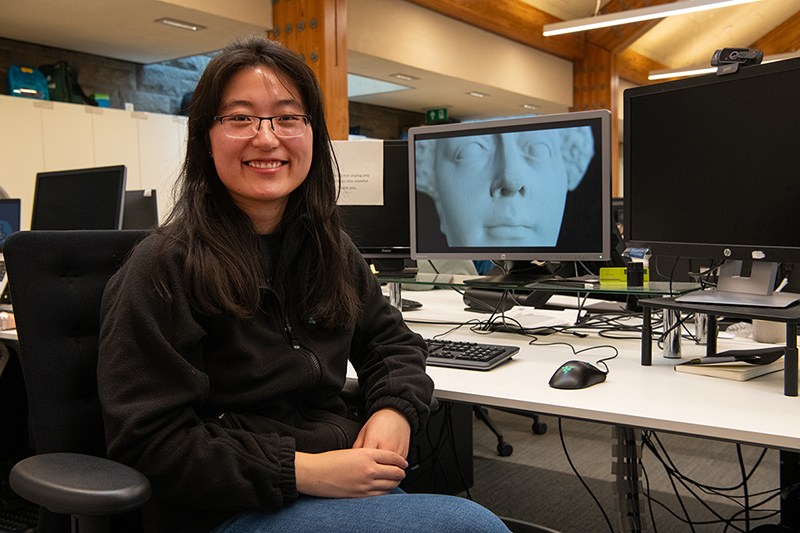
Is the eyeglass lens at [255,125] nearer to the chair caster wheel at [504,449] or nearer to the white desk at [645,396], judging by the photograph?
the white desk at [645,396]

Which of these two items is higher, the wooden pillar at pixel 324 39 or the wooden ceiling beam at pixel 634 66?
the wooden ceiling beam at pixel 634 66

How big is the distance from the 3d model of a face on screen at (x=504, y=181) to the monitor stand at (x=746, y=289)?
0.44 metres

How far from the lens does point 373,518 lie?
0.93 meters

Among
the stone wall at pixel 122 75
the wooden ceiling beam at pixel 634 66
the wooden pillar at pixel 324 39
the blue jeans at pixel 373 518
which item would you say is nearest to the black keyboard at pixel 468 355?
the blue jeans at pixel 373 518

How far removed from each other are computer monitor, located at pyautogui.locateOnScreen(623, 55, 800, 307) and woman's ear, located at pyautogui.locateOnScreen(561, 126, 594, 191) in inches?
6.8

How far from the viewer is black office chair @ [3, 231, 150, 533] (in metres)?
0.95

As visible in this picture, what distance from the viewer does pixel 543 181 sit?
1.75 meters

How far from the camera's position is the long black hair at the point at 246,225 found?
1029mm

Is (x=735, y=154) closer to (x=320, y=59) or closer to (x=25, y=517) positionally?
(x=25, y=517)

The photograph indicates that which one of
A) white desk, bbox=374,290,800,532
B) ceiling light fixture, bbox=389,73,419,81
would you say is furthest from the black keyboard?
ceiling light fixture, bbox=389,73,419,81

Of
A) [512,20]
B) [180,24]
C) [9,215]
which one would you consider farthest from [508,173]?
[512,20]

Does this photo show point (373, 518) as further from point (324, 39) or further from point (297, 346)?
point (324, 39)

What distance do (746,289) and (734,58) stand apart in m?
0.46

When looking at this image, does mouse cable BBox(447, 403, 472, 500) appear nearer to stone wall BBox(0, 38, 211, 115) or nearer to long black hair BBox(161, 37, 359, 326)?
long black hair BBox(161, 37, 359, 326)
